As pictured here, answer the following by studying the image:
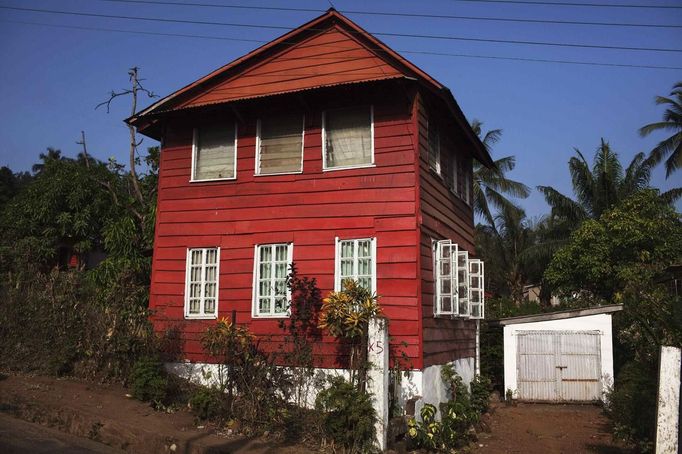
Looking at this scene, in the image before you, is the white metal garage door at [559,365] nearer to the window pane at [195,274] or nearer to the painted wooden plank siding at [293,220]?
the painted wooden plank siding at [293,220]

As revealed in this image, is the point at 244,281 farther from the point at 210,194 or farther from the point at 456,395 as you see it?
the point at 456,395

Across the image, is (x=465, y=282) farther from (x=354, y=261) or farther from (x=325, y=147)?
(x=325, y=147)

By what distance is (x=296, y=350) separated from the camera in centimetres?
962

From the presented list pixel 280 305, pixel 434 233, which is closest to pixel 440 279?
pixel 434 233

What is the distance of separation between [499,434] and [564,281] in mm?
12719

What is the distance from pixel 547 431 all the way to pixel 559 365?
11.8ft

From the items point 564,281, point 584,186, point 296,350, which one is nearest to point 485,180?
point 584,186

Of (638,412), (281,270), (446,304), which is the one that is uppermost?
(281,270)

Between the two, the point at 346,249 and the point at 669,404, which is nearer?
the point at 669,404

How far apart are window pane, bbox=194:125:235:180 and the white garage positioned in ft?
29.6

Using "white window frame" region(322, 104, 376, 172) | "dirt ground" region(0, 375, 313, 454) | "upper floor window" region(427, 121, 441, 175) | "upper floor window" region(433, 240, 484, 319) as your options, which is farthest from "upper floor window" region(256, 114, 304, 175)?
"dirt ground" region(0, 375, 313, 454)

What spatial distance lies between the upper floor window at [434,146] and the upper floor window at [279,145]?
8.79 feet

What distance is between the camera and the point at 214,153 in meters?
12.2

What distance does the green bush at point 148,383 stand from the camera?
980cm
